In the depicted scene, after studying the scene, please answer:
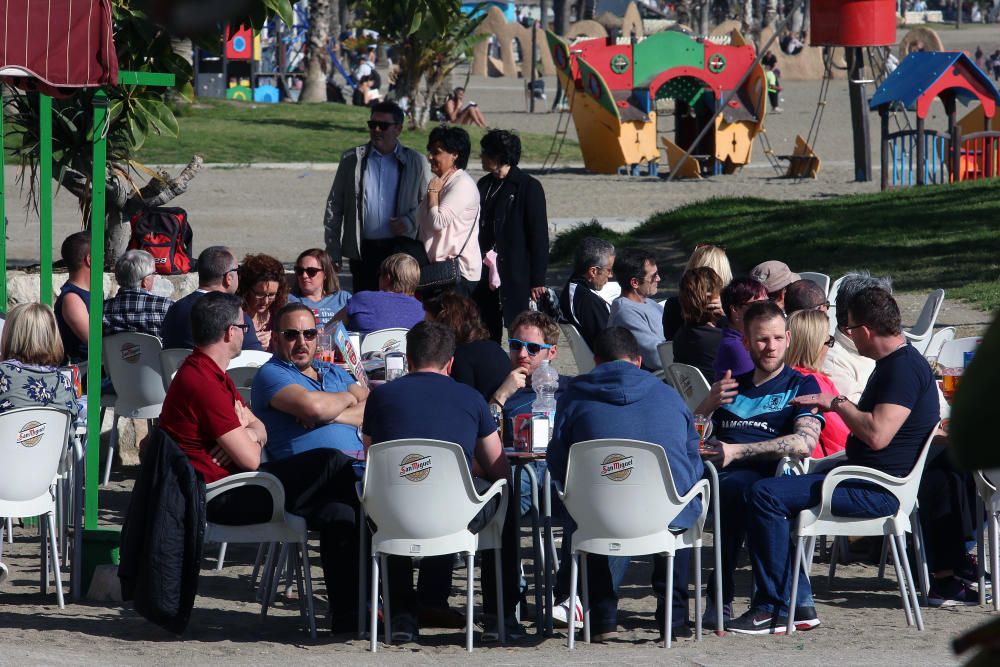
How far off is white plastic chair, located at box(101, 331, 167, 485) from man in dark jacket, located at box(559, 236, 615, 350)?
88.5 inches

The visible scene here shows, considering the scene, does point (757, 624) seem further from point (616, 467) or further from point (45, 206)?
point (45, 206)

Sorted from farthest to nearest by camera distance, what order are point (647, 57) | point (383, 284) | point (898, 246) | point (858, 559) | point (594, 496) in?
point (647, 57) < point (898, 246) < point (383, 284) < point (858, 559) < point (594, 496)

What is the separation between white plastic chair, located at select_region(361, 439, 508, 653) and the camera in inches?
181

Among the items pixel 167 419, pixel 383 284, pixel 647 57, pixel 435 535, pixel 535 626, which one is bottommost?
pixel 535 626

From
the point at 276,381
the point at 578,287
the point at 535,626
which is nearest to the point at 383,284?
the point at 578,287

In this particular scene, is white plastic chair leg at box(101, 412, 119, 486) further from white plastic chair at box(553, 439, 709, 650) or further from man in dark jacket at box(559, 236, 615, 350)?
white plastic chair at box(553, 439, 709, 650)

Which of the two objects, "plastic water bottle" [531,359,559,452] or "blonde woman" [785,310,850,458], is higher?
"blonde woman" [785,310,850,458]

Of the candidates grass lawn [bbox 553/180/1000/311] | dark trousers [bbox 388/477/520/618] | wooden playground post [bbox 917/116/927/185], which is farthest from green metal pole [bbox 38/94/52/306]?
wooden playground post [bbox 917/116/927/185]

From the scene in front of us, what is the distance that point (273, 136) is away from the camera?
28.8 metres

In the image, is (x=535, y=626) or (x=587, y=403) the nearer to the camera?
(x=587, y=403)

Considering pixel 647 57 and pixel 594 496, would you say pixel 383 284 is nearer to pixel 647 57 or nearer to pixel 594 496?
pixel 594 496

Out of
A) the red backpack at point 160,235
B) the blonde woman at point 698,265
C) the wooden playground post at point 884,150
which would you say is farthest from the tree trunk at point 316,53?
the blonde woman at point 698,265

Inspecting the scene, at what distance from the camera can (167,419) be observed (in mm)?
4945

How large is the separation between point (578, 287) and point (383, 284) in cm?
109
